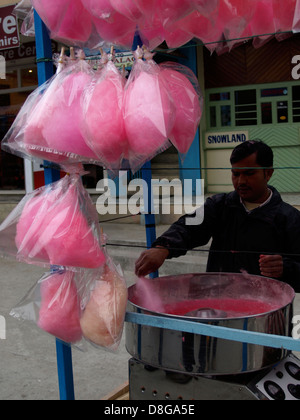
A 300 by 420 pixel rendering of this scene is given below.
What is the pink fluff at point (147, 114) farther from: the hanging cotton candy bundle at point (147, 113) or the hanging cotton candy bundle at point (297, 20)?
the hanging cotton candy bundle at point (297, 20)

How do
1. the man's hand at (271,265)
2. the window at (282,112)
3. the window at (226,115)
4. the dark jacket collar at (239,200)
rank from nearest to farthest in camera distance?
the man's hand at (271,265) < the dark jacket collar at (239,200) < the window at (282,112) < the window at (226,115)

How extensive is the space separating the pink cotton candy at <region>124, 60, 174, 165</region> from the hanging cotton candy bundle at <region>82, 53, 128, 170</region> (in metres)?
0.02

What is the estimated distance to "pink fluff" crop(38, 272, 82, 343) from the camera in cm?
151

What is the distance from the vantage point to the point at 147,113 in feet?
4.39

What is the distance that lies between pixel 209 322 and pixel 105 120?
63 cm

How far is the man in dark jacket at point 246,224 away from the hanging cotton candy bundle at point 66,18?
0.79 meters

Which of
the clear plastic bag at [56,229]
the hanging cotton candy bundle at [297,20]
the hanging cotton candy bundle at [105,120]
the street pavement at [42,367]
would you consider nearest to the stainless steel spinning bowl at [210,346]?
the clear plastic bag at [56,229]

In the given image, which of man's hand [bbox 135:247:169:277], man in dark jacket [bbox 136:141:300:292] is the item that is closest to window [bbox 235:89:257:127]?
man in dark jacket [bbox 136:141:300:292]

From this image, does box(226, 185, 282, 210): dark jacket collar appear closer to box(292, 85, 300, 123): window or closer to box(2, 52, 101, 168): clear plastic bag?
box(2, 52, 101, 168): clear plastic bag

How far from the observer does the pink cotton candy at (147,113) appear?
4.38 feet

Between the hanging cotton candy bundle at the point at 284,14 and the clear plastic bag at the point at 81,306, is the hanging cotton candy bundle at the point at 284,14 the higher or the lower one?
the higher one
